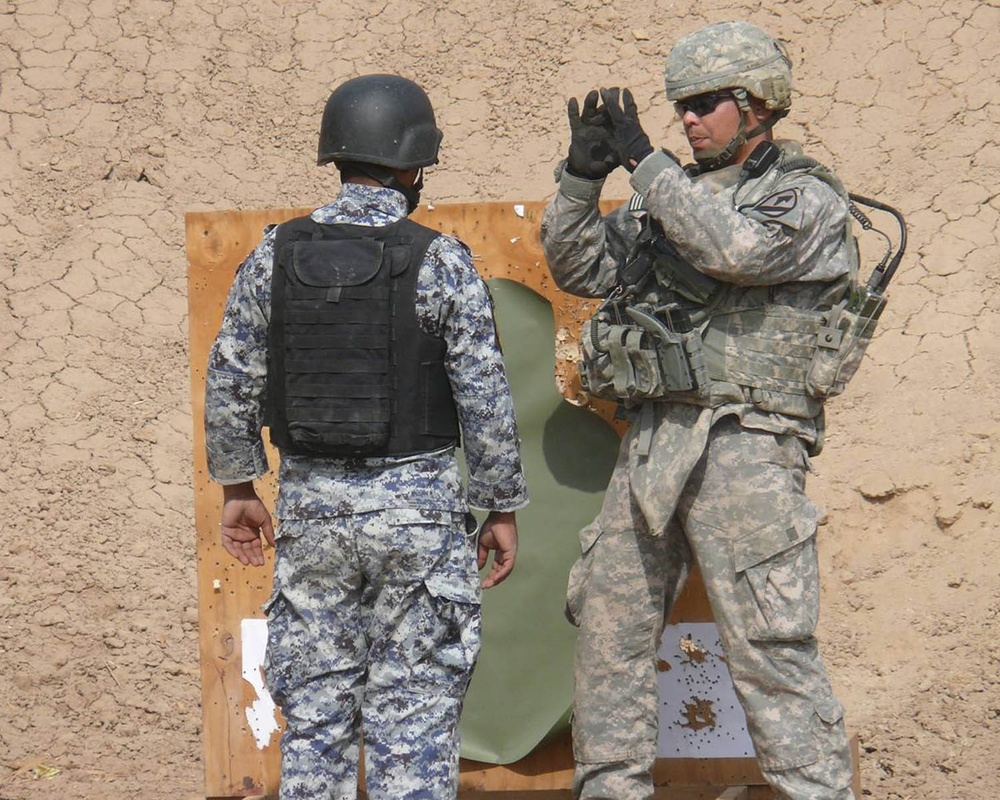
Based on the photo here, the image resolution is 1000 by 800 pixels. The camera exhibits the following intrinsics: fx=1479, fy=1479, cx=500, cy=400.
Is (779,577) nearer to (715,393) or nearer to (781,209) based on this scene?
(715,393)

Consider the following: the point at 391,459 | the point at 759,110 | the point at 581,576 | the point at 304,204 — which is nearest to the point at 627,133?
the point at 759,110

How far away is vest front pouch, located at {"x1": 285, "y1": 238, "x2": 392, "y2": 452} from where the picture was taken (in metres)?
3.12

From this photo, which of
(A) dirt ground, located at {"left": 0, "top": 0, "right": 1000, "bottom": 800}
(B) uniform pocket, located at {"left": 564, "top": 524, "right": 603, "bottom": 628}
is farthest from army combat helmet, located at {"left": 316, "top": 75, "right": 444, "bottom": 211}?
(A) dirt ground, located at {"left": 0, "top": 0, "right": 1000, "bottom": 800}

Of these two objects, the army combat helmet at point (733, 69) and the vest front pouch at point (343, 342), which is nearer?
the vest front pouch at point (343, 342)

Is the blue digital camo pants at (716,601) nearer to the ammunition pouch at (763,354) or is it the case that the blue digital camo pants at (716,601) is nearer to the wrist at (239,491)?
the ammunition pouch at (763,354)

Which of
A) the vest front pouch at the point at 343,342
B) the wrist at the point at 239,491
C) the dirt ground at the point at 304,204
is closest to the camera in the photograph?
the vest front pouch at the point at 343,342

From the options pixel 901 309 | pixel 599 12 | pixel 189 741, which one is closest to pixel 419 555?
pixel 189 741

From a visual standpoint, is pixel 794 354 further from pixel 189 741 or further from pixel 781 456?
pixel 189 741

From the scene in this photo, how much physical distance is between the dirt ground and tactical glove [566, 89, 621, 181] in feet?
6.64

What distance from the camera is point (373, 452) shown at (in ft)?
10.3

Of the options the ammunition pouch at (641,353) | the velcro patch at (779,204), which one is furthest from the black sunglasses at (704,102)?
the ammunition pouch at (641,353)

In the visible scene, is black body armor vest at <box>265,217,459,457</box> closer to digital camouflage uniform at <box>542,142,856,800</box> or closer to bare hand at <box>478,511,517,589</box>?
bare hand at <box>478,511,517,589</box>

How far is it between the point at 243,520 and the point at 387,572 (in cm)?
41

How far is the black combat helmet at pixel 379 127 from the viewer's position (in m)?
3.20
